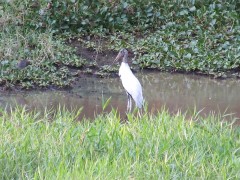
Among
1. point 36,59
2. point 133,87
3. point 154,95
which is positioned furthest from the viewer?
point 36,59

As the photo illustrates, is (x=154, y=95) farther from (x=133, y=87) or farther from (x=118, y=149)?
(x=118, y=149)

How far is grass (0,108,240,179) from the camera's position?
4859mm

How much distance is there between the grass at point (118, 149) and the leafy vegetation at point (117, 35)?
134 inches

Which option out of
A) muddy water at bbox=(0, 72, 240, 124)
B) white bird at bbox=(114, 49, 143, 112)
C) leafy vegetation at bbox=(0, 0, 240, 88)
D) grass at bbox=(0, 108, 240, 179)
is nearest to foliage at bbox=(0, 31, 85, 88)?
leafy vegetation at bbox=(0, 0, 240, 88)

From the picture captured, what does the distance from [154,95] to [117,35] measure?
92.7 inches

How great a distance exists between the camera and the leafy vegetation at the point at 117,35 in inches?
384

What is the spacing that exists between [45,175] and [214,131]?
1.78m

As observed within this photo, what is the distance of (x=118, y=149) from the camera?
17.6 ft

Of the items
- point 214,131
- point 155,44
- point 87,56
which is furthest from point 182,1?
point 214,131

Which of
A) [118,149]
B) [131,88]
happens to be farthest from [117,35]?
[118,149]

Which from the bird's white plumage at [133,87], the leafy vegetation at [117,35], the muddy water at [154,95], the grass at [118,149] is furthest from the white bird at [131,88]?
the grass at [118,149]

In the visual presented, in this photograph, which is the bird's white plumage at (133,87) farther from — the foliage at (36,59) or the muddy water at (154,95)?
the foliage at (36,59)

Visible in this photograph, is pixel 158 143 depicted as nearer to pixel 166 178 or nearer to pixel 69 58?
pixel 166 178

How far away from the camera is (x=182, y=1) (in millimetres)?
11773
